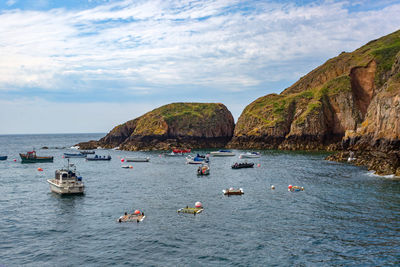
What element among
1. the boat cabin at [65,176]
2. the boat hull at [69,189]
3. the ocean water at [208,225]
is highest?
the boat cabin at [65,176]

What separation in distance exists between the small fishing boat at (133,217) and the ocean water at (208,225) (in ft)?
2.87

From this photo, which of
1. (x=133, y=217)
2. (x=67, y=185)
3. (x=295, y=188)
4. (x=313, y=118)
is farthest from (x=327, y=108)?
(x=133, y=217)

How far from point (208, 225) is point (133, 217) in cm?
994

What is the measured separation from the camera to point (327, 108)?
169m

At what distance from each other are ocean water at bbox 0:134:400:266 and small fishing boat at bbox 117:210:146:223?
0.88m

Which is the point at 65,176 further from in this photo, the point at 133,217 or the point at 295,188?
the point at 295,188

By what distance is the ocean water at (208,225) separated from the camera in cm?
3147

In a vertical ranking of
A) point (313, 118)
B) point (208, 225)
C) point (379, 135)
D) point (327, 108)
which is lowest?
point (208, 225)

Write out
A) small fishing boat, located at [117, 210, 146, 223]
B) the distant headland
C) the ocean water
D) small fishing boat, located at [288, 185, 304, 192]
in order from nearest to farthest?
the ocean water < small fishing boat, located at [117, 210, 146, 223] < small fishing boat, located at [288, 185, 304, 192] < the distant headland

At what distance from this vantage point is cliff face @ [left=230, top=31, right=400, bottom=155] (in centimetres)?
15950

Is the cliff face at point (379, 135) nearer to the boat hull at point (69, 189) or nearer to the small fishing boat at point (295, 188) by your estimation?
the small fishing boat at point (295, 188)

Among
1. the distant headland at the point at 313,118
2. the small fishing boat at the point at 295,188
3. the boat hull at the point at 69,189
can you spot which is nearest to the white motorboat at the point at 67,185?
the boat hull at the point at 69,189

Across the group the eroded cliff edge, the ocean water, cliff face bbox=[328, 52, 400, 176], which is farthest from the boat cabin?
the eroded cliff edge

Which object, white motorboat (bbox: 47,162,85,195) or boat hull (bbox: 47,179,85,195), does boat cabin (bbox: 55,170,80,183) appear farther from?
boat hull (bbox: 47,179,85,195)
